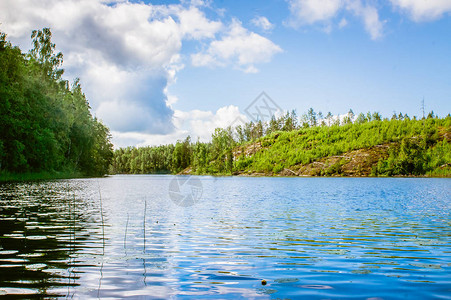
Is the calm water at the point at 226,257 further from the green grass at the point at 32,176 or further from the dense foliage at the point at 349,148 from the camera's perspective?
the dense foliage at the point at 349,148

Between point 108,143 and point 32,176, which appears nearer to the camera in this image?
point 32,176

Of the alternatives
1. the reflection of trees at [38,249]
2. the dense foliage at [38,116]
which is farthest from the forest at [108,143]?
the reflection of trees at [38,249]

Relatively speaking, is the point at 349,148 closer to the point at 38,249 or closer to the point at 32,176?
the point at 32,176

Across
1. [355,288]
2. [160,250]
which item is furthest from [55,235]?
[355,288]

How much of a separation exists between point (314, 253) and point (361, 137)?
150 metres

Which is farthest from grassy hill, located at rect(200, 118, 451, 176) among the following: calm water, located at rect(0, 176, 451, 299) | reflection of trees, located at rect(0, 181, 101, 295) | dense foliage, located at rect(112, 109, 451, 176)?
reflection of trees, located at rect(0, 181, 101, 295)

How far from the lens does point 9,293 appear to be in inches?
276

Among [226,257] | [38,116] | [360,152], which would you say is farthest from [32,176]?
[360,152]

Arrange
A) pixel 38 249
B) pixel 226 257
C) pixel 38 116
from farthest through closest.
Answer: pixel 38 116 → pixel 38 249 → pixel 226 257

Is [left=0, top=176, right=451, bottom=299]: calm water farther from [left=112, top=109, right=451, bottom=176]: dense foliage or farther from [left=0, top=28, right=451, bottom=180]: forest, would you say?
[left=112, top=109, right=451, bottom=176]: dense foliage

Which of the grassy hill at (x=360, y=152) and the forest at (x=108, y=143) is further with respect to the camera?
the grassy hill at (x=360, y=152)

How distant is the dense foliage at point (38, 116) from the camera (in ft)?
181

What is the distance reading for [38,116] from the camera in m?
66.5

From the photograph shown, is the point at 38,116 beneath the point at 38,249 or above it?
above
